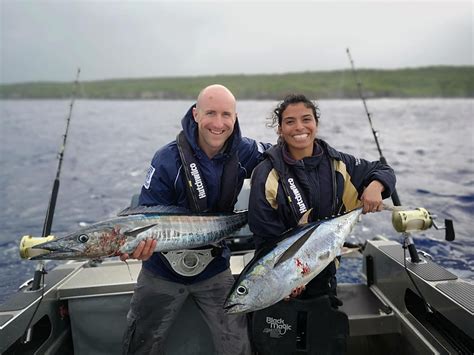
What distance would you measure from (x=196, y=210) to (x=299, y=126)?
1.14m

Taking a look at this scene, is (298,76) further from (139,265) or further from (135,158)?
(139,265)

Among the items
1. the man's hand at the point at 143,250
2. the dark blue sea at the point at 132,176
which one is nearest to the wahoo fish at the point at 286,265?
the man's hand at the point at 143,250

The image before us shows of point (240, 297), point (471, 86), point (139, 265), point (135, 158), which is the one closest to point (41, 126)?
point (135, 158)

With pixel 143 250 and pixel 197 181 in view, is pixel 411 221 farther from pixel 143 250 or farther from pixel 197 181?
pixel 143 250

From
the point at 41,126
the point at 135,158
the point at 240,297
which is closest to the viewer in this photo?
the point at 240,297

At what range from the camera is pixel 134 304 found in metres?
3.40

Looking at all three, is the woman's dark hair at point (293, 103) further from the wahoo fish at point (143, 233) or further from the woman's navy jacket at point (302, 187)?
the wahoo fish at point (143, 233)

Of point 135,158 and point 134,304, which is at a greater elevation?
point 135,158

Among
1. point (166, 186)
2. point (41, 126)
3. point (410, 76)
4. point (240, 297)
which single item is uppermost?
point (410, 76)

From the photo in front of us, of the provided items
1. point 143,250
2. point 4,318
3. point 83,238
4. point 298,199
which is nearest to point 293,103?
point 298,199

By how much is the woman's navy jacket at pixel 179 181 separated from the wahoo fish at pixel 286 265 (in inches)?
30.7

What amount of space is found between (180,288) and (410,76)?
96.6 meters

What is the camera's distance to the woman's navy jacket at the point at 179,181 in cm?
338

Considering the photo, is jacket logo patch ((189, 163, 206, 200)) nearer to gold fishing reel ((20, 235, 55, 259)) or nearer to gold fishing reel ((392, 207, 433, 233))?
gold fishing reel ((20, 235, 55, 259))
